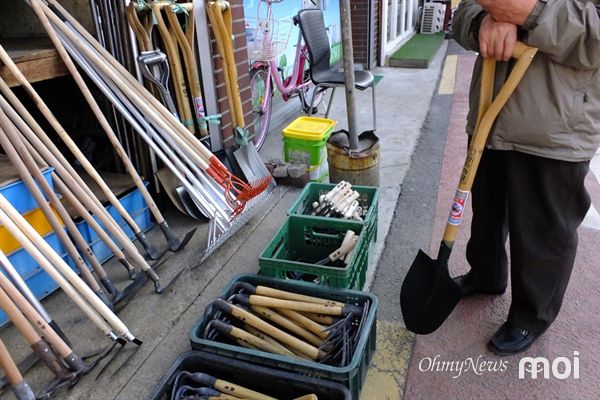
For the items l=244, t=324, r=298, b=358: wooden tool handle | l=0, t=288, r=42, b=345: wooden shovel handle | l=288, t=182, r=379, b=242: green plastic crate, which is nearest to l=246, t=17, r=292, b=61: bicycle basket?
l=288, t=182, r=379, b=242: green plastic crate

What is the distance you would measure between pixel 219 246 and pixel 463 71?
22.2ft

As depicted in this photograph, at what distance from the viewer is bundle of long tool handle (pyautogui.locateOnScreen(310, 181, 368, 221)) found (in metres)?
2.73

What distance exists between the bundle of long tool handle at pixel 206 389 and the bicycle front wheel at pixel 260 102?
305 centimetres

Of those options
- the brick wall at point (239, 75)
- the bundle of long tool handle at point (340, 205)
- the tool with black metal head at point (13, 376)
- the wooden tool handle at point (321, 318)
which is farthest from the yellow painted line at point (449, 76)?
the tool with black metal head at point (13, 376)

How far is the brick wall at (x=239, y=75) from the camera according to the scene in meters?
3.48

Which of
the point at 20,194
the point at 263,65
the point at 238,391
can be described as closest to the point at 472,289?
the point at 238,391

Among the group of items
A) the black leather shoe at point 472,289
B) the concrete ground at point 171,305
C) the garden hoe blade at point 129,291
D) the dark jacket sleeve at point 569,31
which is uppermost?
the dark jacket sleeve at point 569,31

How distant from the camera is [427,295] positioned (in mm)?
2156

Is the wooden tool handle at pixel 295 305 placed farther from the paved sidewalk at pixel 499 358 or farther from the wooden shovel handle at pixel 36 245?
the wooden shovel handle at pixel 36 245

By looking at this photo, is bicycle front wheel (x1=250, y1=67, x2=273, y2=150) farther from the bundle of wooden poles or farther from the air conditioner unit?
the air conditioner unit

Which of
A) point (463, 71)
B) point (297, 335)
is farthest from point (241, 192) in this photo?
point (463, 71)

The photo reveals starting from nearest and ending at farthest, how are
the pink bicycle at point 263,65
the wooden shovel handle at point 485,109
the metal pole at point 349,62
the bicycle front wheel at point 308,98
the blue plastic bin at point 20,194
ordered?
the wooden shovel handle at point 485,109 → the blue plastic bin at point 20,194 → the metal pole at point 349,62 → the pink bicycle at point 263,65 → the bicycle front wheel at point 308,98

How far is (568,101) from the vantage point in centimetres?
169

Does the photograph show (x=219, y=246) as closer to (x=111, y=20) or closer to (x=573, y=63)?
(x=111, y=20)
